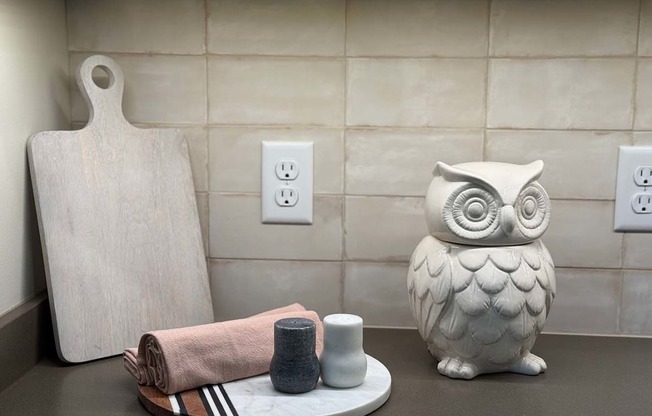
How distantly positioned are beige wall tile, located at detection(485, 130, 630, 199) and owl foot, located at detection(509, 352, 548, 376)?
0.31 meters

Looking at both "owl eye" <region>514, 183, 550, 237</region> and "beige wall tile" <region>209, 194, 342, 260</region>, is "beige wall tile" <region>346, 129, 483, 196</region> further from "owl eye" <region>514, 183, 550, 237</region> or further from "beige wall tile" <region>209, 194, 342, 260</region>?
"owl eye" <region>514, 183, 550, 237</region>

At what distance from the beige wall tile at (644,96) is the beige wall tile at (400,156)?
0.27 metres

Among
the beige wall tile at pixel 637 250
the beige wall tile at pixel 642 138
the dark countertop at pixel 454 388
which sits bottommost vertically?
the dark countertop at pixel 454 388

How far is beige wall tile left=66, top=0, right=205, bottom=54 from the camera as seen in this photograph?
1194mm

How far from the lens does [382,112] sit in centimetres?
120

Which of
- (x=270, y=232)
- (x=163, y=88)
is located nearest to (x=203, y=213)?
(x=270, y=232)

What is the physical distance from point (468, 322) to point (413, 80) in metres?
0.45

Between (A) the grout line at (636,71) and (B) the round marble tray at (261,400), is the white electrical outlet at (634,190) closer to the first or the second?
(A) the grout line at (636,71)

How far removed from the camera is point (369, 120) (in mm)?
1201

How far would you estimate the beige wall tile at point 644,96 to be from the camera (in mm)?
1161

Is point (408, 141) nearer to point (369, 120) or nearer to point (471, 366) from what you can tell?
point (369, 120)

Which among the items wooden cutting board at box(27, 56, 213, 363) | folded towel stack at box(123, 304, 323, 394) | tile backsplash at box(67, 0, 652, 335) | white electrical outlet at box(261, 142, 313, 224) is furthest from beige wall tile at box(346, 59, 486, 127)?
folded towel stack at box(123, 304, 323, 394)

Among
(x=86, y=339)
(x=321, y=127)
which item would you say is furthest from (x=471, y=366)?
(x=86, y=339)

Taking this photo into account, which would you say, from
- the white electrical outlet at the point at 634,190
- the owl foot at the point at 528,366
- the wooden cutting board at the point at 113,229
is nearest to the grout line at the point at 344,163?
the wooden cutting board at the point at 113,229
